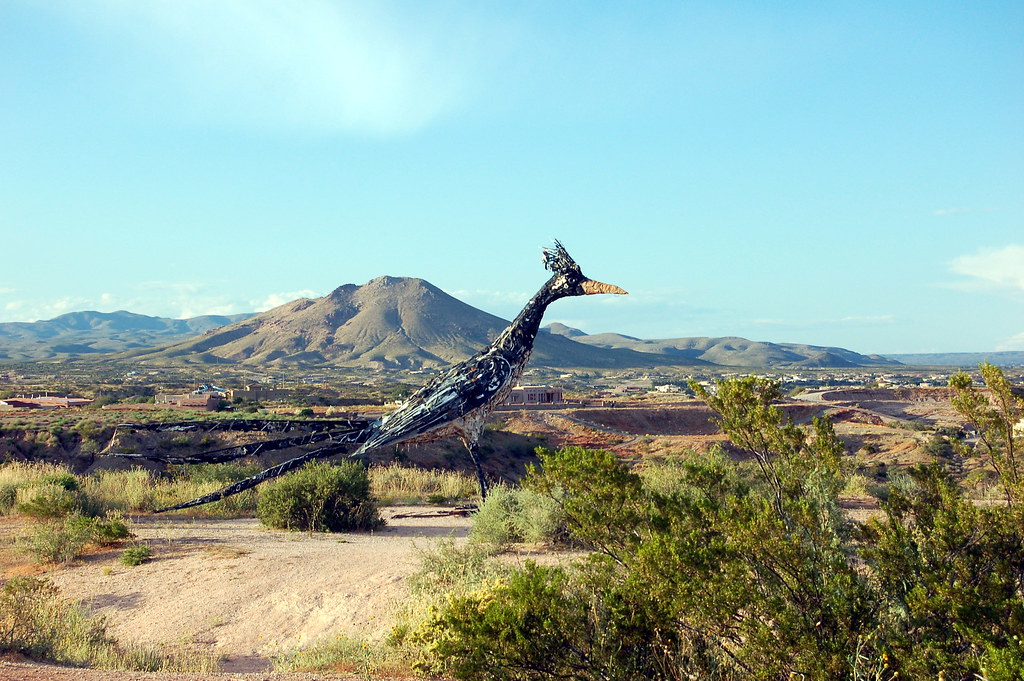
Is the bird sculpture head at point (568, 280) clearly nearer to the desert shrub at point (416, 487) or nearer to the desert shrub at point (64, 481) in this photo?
the desert shrub at point (416, 487)

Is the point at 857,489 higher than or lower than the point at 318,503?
lower

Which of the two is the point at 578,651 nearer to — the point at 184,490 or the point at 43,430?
the point at 184,490

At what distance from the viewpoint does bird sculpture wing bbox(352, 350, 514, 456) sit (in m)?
11.7

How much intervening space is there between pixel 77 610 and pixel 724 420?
250 inches

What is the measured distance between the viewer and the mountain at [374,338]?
144m

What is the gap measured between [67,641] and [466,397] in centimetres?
640

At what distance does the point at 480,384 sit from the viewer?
11.8m

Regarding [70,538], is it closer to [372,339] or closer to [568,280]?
[568,280]

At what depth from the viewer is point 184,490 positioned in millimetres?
15609

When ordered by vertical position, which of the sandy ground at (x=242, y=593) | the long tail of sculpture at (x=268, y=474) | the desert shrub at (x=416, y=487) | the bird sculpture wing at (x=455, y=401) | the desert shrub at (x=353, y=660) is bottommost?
the desert shrub at (x=416, y=487)

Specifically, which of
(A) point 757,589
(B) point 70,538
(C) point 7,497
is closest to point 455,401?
(B) point 70,538

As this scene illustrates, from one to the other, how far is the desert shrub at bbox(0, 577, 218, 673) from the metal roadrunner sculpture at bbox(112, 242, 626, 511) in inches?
179

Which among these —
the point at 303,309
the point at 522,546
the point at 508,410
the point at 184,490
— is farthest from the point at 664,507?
the point at 303,309

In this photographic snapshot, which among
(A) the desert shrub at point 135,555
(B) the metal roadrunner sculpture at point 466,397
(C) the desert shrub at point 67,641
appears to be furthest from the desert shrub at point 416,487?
(C) the desert shrub at point 67,641
